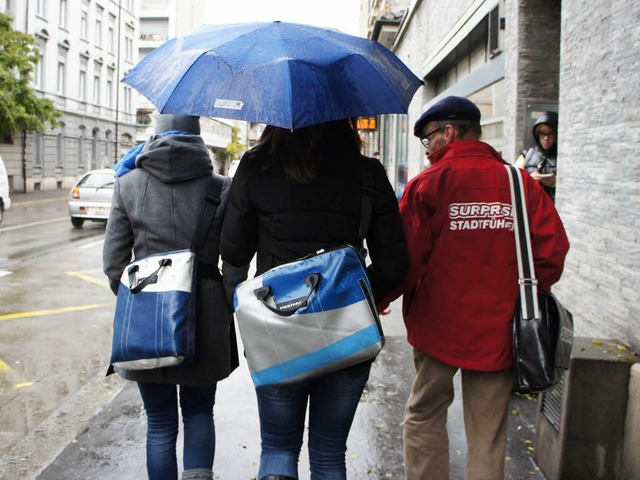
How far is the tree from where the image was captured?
25.5m

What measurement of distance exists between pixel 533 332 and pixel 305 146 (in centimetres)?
115

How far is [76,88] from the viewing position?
41.8 metres

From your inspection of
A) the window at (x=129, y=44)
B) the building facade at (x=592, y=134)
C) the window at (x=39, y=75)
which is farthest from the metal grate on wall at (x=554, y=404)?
the window at (x=129, y=44)

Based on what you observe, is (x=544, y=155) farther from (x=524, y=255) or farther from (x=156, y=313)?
(x=156, y=313)

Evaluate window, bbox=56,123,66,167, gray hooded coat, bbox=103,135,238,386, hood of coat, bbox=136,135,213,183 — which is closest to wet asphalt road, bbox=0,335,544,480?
gray hooded coat, bbox=103,135,238,386

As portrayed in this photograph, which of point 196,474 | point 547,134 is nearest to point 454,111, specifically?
point 196,474

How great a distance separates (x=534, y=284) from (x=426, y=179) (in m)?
0.61

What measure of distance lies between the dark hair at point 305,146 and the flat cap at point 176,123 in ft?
1.70

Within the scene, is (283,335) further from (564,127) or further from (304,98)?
(564,127)

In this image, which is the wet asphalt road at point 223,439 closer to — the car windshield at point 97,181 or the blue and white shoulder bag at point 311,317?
the blue and white shoulder bag at point 311,317

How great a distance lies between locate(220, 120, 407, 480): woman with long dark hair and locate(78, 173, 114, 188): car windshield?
52.0ft

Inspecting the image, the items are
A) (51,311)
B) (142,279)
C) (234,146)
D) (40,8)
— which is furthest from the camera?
(234,146)

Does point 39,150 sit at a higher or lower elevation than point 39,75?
lower

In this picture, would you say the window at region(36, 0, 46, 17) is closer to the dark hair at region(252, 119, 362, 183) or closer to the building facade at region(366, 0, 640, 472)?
the building facade at region(366, 0, 640, 472)
